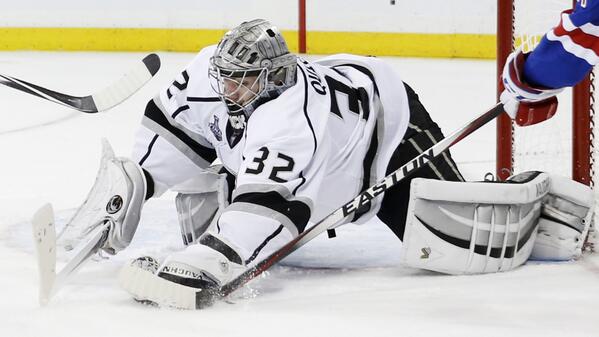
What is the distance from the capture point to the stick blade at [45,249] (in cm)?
222

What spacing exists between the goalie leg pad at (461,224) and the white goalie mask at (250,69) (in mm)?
364

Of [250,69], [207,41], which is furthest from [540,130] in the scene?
[207,41]

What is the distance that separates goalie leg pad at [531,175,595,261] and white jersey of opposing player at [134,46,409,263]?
1.23 ft

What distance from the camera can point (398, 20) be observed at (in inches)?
273

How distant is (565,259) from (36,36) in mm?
→ 5078

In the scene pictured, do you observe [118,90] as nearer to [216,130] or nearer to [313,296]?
[216,130]

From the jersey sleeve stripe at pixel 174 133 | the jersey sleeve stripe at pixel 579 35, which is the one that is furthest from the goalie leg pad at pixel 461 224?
the jersey sleeve stripe at pixel 174 133

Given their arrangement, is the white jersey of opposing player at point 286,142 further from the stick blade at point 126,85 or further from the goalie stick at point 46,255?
the goalie stick at point 46,255

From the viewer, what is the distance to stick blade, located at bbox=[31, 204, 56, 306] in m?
2.22

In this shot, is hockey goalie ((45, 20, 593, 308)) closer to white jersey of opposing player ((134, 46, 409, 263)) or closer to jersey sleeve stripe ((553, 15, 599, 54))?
white jersey of opposing player ((134, 46, 409, 263))

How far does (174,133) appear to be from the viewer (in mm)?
2789

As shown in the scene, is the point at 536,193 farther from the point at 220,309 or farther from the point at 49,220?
the point at 49,220

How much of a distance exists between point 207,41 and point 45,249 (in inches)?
195

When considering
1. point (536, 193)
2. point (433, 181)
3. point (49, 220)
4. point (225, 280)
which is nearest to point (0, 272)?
point (49, 220)
